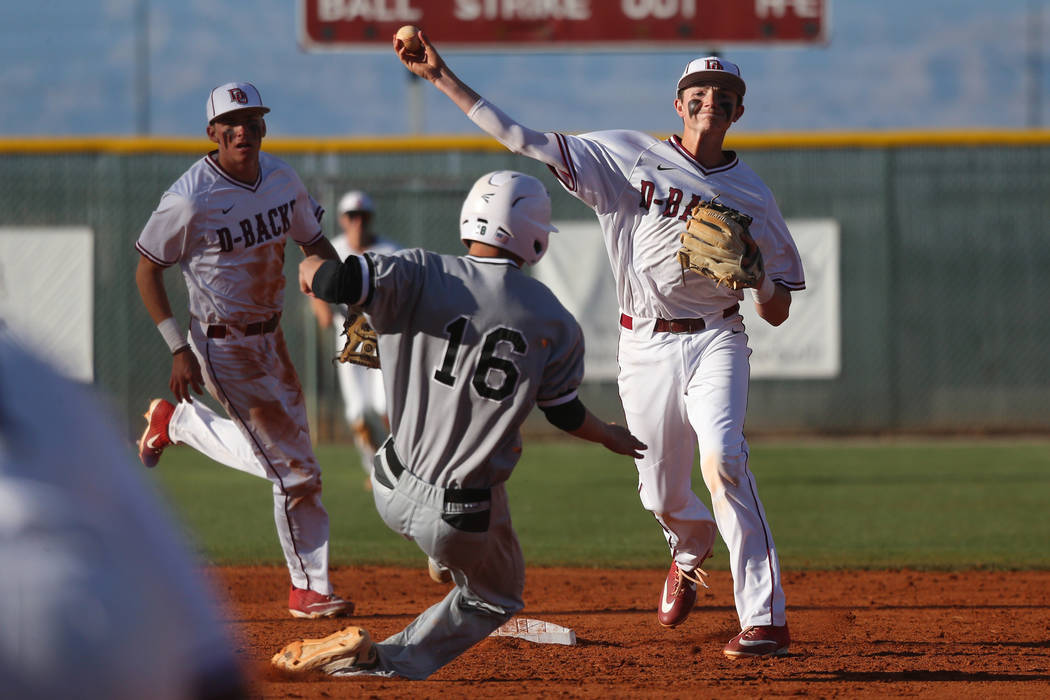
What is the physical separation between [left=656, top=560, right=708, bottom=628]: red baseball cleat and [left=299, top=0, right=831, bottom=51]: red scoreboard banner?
1081 cm

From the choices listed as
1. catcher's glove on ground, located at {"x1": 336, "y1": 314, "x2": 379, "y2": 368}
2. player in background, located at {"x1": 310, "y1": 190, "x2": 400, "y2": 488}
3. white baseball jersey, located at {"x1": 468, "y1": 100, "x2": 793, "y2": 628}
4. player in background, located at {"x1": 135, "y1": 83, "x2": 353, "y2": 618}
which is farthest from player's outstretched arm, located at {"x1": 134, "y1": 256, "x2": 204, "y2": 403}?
player in background, located at {"x1": 310, "y1": 190, "x2": 400, "y2": 488}

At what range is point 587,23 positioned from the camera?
597 inches

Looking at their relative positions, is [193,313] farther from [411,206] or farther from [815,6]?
[815,6]

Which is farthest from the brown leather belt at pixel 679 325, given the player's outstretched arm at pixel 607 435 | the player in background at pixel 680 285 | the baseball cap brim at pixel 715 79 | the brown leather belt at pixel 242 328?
the brown leather belt at pixel 242 328

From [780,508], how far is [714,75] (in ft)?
16.9

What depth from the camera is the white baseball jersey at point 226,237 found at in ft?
18.0

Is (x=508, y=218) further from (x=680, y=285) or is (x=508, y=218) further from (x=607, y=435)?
(x=680, y=285)

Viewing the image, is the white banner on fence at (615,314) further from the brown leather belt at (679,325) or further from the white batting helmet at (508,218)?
the white batting helmet at (508,218)

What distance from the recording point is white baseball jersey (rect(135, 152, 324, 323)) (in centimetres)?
549

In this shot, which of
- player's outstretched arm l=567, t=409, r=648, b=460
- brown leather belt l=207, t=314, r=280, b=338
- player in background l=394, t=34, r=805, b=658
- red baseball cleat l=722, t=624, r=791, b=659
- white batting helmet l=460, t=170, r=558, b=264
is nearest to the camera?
white batting helmet l=460, t=170, r=558, b=264

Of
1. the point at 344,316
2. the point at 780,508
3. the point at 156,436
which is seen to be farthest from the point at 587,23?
the point at 156,436

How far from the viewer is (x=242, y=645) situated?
502cm

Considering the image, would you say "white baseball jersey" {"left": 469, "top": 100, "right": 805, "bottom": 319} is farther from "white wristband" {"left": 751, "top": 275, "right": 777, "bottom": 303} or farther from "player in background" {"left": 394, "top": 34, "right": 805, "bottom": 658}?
"white wristband" {"left": 751, "top": 275, "right": 777, "bottom": 303}

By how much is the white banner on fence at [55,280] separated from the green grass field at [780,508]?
2.08 metres
